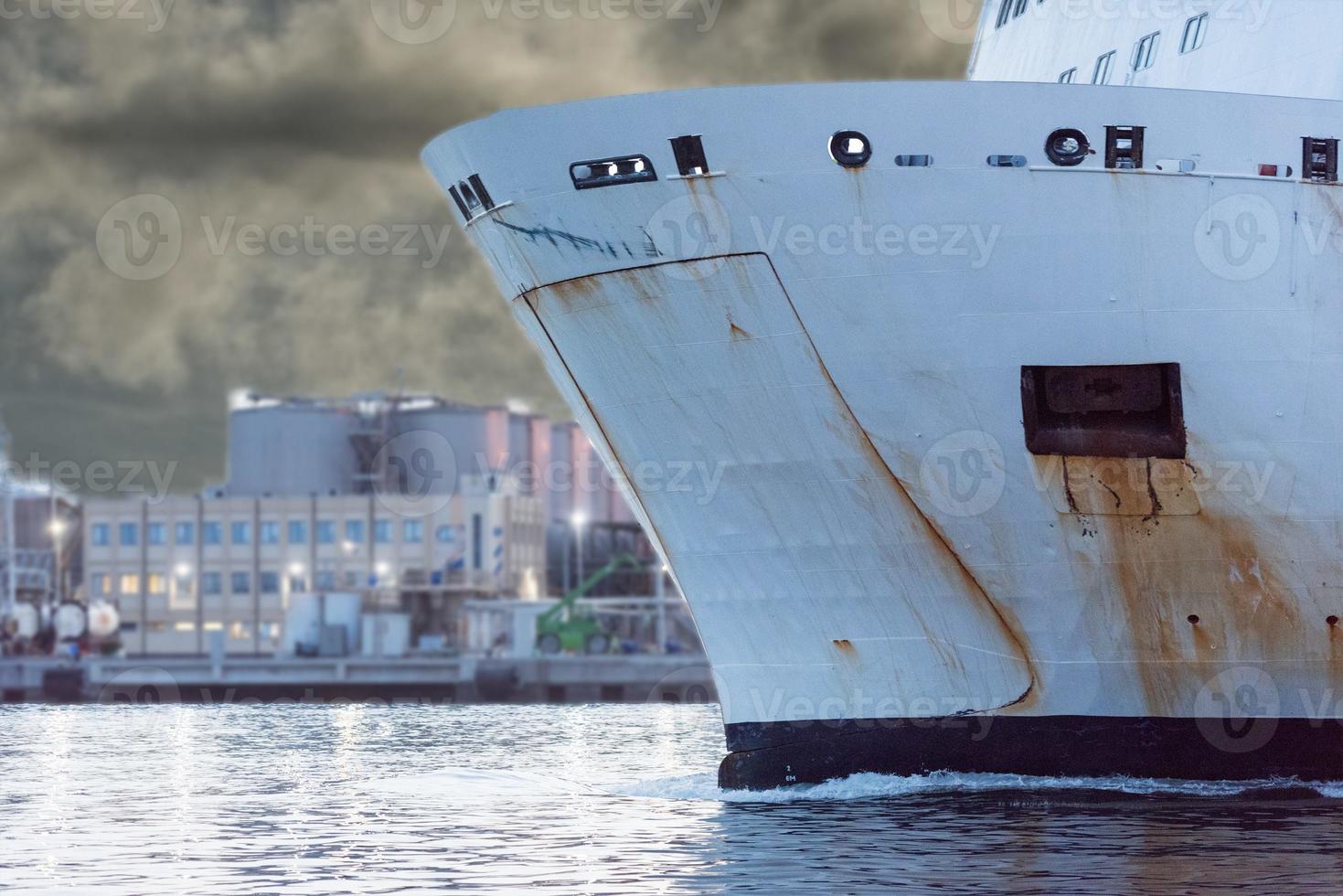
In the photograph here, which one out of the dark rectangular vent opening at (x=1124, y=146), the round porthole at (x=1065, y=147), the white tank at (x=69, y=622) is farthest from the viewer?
the white tank at (x=69, y=622)

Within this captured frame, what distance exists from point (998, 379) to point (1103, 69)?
23.3ft

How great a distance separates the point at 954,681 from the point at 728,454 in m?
3.80

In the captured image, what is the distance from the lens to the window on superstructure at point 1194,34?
26281mm

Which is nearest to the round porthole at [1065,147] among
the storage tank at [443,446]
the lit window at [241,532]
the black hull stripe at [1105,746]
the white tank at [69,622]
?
the black hull stripe at [1105,746]

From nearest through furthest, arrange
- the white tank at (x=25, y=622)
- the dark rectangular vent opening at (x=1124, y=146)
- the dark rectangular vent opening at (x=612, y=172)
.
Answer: the dark rectangular vent opening at (x=1124, y=146), the dark rectangular vent opening at (x=612, y=172), the white tank at (x=25, y=622)

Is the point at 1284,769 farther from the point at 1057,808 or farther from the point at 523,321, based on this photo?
the point at 523,321

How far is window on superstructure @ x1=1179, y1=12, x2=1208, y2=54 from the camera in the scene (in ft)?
86.2

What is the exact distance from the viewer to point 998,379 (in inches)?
903

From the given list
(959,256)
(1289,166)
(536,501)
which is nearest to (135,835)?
(959,256)

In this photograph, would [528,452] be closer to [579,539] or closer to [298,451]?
[298,451]

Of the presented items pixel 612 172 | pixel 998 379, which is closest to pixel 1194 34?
pixel 998 379

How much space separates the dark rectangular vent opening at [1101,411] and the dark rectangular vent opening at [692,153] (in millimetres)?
4336

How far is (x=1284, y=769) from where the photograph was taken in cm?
2409

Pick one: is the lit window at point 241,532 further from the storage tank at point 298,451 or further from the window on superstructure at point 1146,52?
the window on superstructure at point 1146,52
